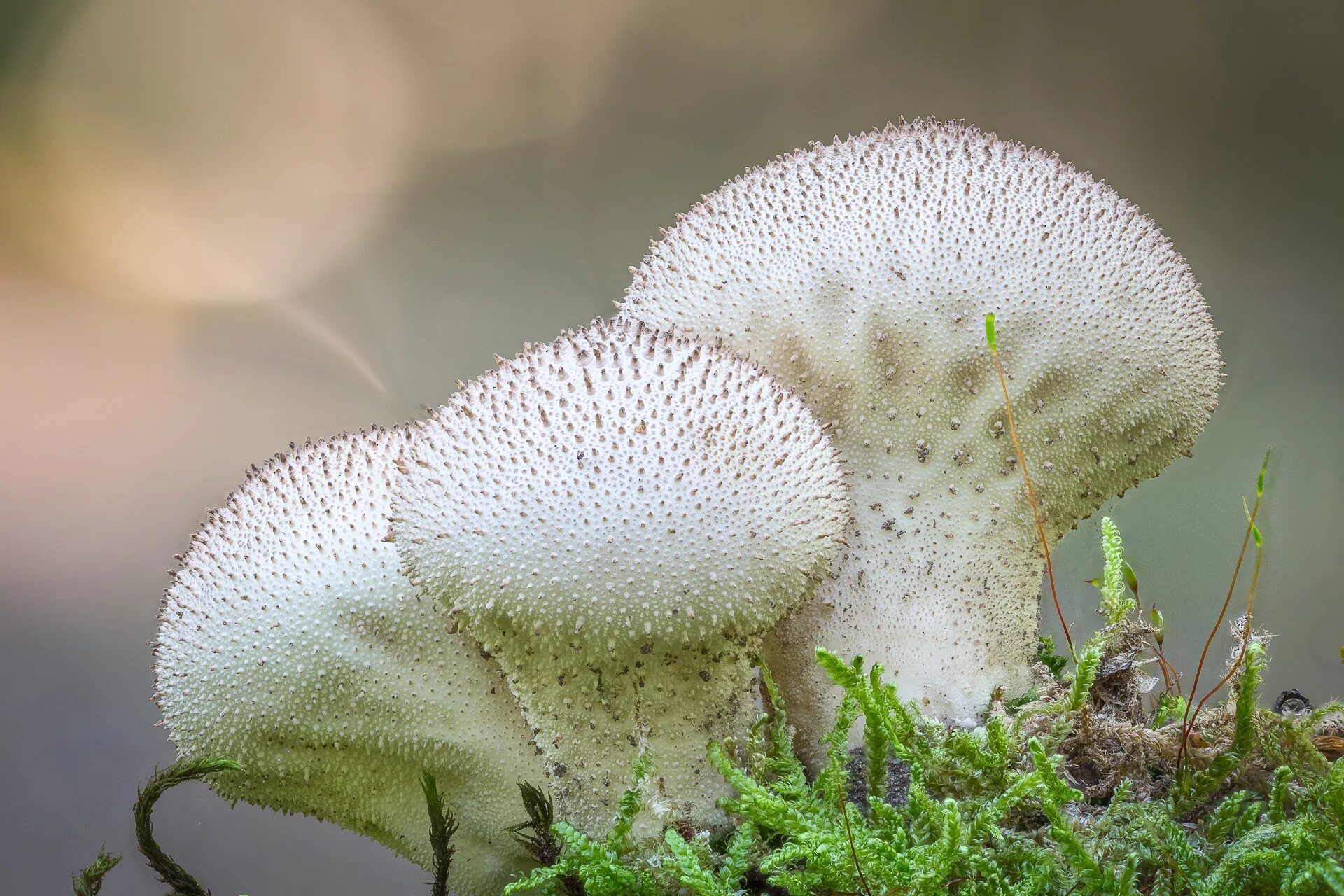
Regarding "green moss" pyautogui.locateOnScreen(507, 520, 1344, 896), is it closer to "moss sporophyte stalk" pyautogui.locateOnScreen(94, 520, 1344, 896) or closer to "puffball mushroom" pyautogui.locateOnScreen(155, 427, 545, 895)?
"moss sporophyte stalk" pyautogui.locateOnScreen(94, 520, 1344, 896)

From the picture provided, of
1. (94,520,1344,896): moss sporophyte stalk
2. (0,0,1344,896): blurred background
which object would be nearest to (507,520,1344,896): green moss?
(94,520,1344,896): moss sporophyte stalk

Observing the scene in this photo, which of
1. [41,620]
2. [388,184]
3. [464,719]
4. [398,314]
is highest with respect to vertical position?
[388,184]

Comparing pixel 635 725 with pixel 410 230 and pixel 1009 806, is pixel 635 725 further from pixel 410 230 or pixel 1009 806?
pixel 410 230

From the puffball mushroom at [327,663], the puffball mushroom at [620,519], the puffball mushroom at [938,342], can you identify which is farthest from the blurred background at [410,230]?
the puffball mushroom at [620,519]

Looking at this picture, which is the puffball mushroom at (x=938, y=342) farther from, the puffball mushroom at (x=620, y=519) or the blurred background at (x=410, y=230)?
the blurred background at (x=410, y=230)

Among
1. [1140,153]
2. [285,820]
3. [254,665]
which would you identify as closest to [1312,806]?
[254,665]

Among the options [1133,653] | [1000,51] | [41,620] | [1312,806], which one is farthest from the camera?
[1000,51]

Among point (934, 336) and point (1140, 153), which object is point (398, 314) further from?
point (1140, 153)

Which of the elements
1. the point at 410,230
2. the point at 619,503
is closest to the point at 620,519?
the point at 619,503
